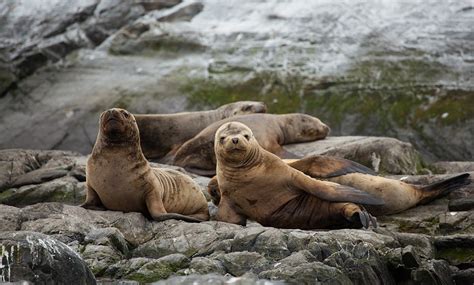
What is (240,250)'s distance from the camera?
8.73 meters

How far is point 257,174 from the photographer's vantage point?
33.8 ft

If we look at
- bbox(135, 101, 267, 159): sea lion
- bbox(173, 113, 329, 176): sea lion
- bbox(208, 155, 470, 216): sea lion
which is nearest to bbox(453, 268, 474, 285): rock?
bbox(208, 155, 470, 216): sea lion

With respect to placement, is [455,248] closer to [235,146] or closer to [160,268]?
[235,146]

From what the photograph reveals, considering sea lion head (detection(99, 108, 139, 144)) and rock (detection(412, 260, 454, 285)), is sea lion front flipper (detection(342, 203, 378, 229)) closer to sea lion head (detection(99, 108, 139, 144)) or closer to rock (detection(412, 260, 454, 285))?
rock (detection(412, 260, 454, 285))

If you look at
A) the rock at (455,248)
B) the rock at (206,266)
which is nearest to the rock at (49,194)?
the rock at (206,266)

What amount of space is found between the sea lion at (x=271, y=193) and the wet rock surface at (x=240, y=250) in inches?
24.9

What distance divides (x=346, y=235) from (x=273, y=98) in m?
9.07

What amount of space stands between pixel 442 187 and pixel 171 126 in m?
5.38

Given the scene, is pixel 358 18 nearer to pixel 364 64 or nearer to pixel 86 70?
pixel 364 64

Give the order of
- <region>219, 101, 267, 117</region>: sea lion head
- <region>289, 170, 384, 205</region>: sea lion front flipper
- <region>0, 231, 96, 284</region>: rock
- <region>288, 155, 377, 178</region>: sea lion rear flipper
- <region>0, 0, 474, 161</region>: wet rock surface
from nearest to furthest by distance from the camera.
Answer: <region>0, 231, 96, 284</region>: rock
<region>289, 170, 384, 205</region>: sea lion front flipper
<region>288, 155, 377, 178</region>: sea lion rear flipper
<region>219, 101, 267, 117</region>: sea lion head
<region>0, 0, 474, 161</region>: wet rock surface

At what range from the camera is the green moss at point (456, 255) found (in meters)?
9.35

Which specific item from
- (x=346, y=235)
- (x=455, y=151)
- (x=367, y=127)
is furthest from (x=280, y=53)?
(x=346, y=235)

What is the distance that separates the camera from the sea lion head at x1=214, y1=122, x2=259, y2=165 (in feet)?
33.5

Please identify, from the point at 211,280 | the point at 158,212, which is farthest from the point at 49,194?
the point at 211,280
